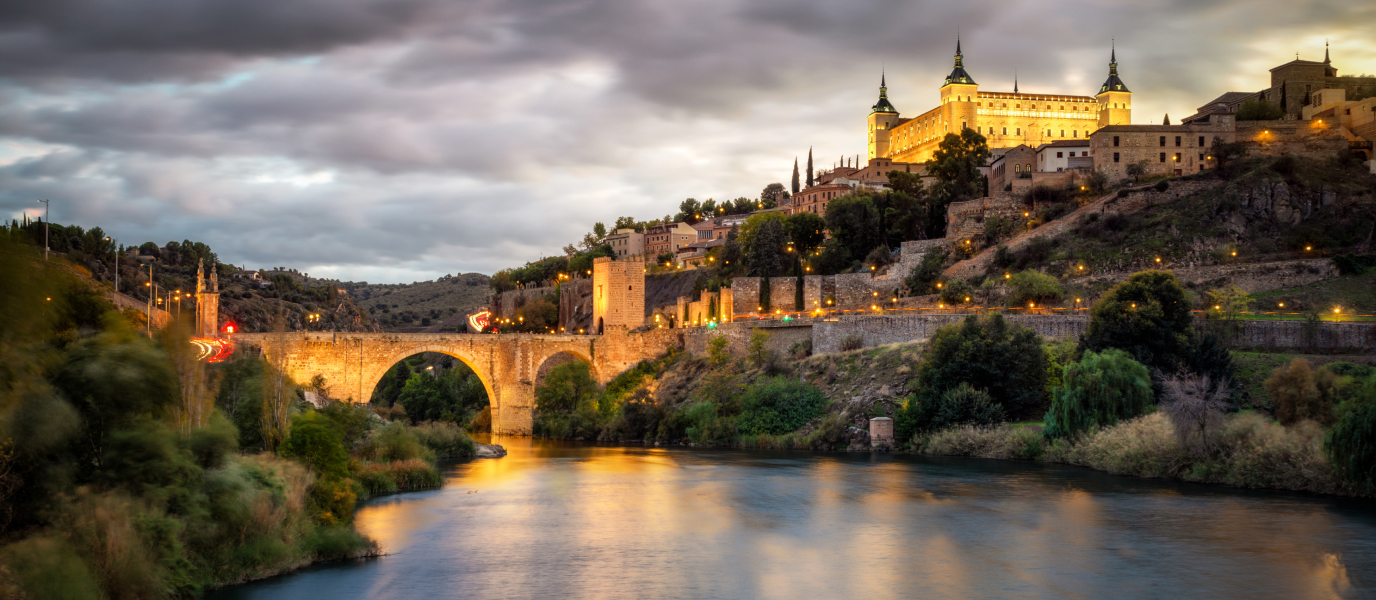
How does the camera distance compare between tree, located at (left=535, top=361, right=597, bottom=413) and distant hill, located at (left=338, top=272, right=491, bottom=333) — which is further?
distant hill, located at (left=338, top=272, right=491, bottom=333)

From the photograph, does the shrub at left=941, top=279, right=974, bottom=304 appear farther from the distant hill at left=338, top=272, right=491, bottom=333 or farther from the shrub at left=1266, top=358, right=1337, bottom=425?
the distant hill at left=338, top=272, right=491, bottom=333

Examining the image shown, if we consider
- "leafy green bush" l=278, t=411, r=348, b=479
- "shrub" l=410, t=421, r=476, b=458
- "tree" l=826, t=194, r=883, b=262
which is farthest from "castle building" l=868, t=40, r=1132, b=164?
"leafy green bush" l=278, t=411, r=348, b=479

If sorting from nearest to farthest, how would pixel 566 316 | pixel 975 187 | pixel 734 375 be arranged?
pixel 734 375 → pixel 975 187 → pixel 566 316

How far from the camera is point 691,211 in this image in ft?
449

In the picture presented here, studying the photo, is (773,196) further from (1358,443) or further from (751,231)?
(1358,443)

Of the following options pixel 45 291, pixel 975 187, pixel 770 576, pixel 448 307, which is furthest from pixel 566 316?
→ pixel 45 291

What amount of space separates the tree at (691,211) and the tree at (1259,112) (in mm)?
68337

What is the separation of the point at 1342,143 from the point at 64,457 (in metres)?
68.8

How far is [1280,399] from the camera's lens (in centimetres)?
3291

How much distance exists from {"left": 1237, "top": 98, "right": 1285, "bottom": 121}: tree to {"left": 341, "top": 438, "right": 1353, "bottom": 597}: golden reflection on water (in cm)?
4779

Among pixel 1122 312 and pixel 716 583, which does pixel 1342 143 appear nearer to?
pixel 1122 312

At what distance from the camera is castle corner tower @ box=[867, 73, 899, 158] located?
106 meters

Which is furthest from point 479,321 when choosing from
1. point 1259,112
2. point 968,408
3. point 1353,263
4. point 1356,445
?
point 1356,445

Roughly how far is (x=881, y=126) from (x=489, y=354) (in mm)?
59478
